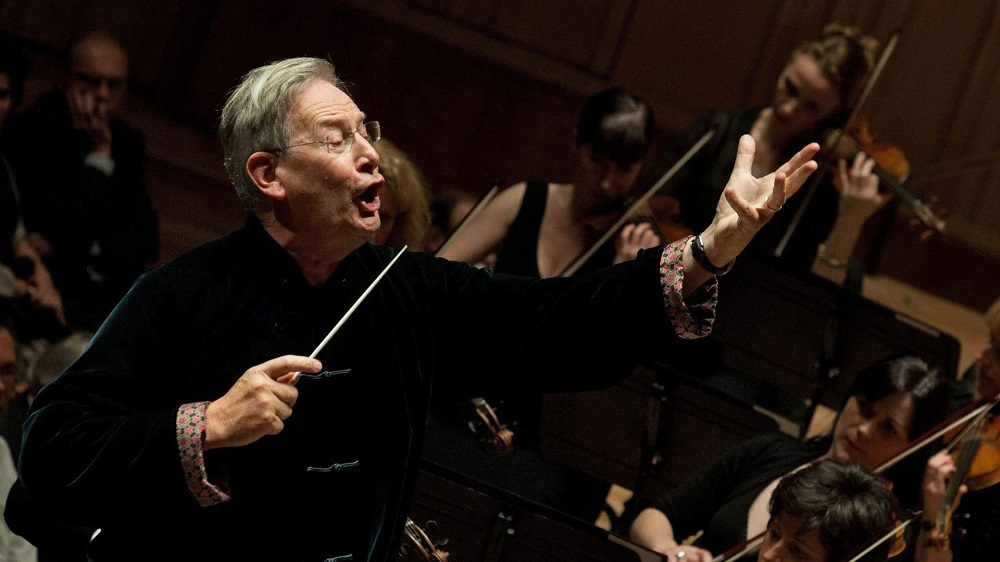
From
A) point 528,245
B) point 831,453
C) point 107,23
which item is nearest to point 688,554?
point 831,453

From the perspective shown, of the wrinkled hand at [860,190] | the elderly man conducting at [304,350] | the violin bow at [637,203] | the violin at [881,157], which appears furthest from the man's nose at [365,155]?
the wrinkled hand at [860,190]

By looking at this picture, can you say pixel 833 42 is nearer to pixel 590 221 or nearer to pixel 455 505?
pixel 590 221

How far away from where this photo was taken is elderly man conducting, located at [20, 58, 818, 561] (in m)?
1.19

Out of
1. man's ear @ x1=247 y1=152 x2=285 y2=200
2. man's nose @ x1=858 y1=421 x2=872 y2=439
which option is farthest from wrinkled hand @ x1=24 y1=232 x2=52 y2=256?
man's nose @ x1=858 y1=421 x2=872 y2=439

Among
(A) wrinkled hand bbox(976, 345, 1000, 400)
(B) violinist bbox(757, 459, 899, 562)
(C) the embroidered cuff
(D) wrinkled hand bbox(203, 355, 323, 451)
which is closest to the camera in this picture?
(D) wrinkled hand bbox(203, 355, 323, 451)

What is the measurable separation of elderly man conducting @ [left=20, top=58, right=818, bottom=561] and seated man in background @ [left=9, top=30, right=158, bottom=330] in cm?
136

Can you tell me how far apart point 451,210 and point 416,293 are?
58.2 inches

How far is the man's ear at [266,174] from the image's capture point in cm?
133

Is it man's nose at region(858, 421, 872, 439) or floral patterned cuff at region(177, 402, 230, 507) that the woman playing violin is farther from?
floral patterned cuff at region(177, 402, 230, 507)

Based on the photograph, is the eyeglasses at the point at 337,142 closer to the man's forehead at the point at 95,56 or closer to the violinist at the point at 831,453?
the violinist at the point at 831,453

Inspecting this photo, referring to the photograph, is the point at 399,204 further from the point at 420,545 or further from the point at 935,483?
the point at 935,483

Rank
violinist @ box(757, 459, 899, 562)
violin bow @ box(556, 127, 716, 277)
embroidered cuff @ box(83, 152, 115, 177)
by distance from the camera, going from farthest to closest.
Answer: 1. embroidered cuff @ box(83, 152, 115, 177)
2. violin bow @ box(556, 127, 716, 277)
3. violinist @ box(757, 459, 899, 562)

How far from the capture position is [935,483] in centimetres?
223

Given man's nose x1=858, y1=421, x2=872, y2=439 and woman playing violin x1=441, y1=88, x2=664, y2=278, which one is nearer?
man's nose x1=858, y1=421, x2=872, y2=439
